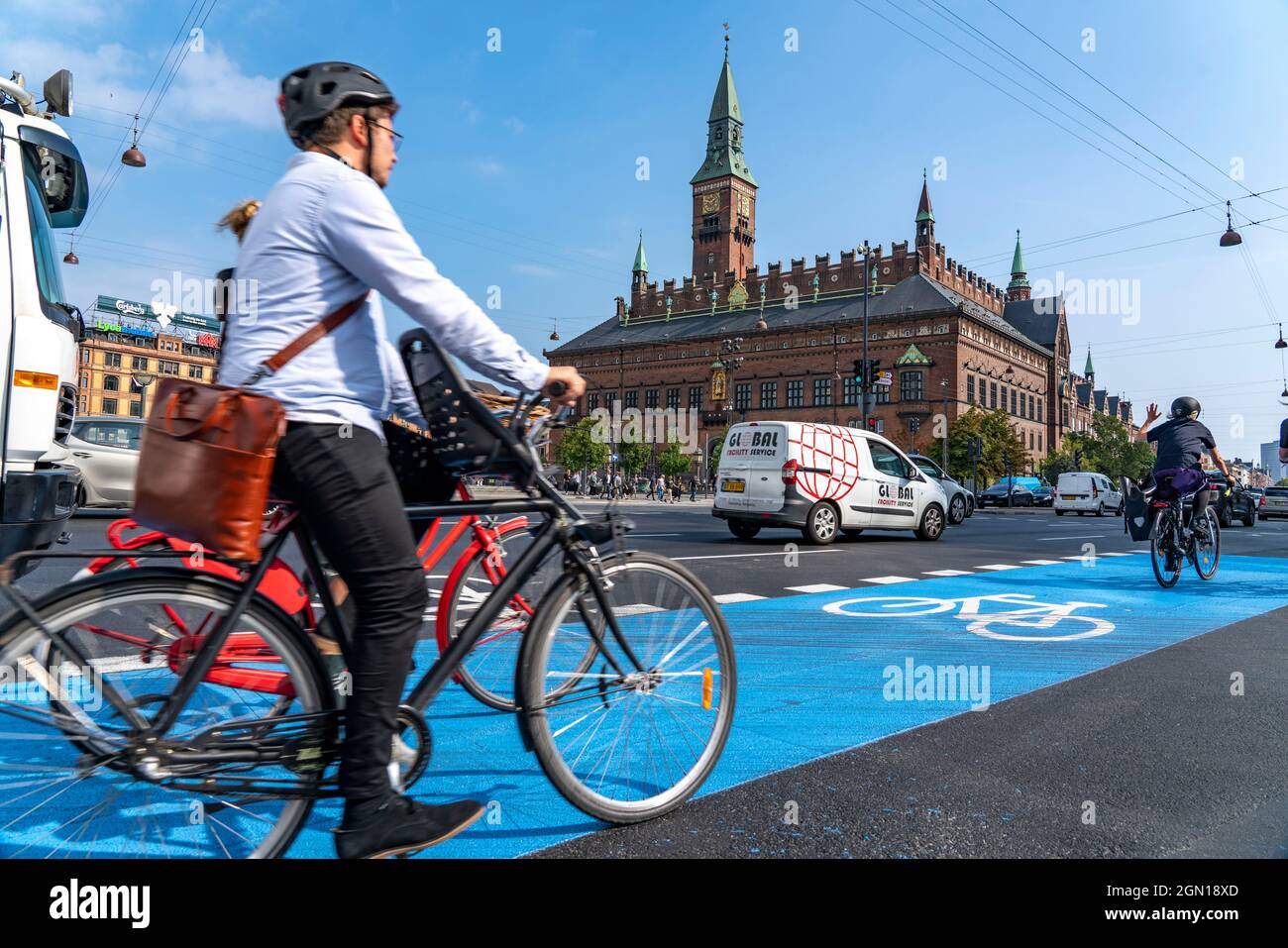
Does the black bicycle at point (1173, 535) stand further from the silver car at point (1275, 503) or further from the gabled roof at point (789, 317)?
the gabled roof at point (789, 317)

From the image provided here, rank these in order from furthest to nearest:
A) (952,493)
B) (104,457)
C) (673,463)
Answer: (673,463), (952,493), (104,457)

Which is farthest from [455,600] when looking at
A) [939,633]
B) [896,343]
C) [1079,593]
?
[896,343]

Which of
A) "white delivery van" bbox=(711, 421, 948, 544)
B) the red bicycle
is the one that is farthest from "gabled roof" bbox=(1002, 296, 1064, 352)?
the red bicycle

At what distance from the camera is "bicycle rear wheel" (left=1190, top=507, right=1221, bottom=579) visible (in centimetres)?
888

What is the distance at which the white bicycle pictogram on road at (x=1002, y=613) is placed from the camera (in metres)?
6.03

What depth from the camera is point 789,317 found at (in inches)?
3100

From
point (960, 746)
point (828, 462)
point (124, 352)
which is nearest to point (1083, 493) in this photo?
point (828, 462)

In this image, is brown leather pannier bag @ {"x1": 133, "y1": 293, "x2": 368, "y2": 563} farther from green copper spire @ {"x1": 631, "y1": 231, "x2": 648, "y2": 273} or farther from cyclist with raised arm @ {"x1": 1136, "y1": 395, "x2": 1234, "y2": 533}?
green copper spire @ {"x1": 631, "y1": 231, "x2": 648, "y2": 273}

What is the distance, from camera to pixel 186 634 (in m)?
2.00

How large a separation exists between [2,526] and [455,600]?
308cm

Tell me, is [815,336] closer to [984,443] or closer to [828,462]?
[984,443]

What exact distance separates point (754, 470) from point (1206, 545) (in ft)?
21.3

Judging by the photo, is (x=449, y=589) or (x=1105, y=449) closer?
(x=449, y=589)
